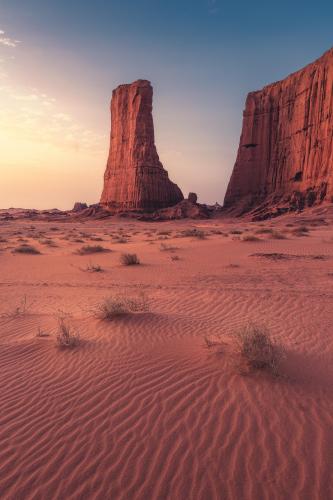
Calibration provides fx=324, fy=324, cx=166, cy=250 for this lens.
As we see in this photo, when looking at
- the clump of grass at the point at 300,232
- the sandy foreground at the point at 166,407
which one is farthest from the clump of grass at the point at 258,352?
the clump of grass at the point at 300,232

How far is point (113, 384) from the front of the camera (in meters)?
3.64

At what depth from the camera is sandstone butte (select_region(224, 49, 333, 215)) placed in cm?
3488

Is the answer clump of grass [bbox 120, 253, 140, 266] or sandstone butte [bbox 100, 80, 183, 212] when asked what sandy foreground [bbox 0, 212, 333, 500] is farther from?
sandstone butte [bbox 100, 80, 183, 212]

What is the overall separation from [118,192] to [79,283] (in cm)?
3966

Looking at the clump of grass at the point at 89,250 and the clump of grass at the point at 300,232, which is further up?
the clump of grass at the point at 300,232

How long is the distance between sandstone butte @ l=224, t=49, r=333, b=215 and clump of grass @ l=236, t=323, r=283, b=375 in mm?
32223

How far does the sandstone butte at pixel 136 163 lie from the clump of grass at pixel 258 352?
1653 inches

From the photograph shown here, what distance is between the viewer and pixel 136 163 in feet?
151

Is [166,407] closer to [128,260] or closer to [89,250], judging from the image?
[128,260]

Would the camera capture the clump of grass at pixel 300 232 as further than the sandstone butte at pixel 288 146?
No

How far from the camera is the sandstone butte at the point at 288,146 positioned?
1373 inches

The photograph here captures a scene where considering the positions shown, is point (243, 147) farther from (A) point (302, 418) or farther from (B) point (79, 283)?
(A) point (302, 418)

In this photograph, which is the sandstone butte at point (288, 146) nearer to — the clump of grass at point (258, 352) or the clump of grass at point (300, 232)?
the clump of grass at point (300, 232)

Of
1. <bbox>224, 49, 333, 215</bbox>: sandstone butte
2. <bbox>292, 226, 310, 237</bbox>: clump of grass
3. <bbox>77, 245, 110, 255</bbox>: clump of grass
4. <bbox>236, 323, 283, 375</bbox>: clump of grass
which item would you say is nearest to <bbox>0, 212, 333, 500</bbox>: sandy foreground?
<bbox>236, 323, 283, 375</bbox>: clump of grass
